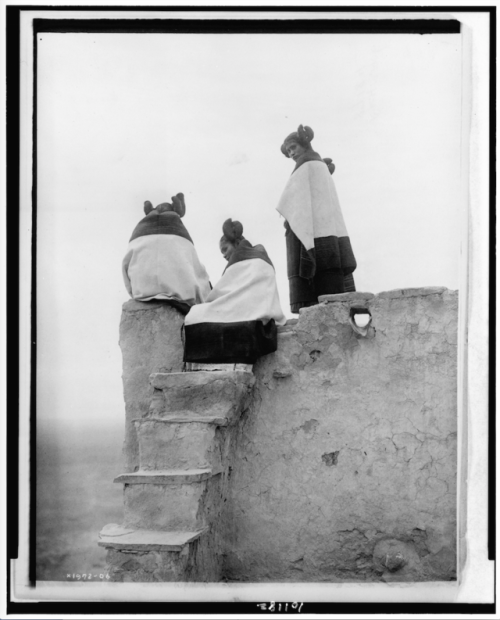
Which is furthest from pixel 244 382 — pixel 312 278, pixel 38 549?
pixel 38 549

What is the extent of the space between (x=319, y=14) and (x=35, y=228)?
1.95m

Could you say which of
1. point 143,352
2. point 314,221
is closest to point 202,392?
point 143,352

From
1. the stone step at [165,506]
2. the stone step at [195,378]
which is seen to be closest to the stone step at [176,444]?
the stone step at [165,506]

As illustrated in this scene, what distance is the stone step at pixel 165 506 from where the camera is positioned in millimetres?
4781

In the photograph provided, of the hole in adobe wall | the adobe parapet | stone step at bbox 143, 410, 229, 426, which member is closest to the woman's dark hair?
the adobe parapet

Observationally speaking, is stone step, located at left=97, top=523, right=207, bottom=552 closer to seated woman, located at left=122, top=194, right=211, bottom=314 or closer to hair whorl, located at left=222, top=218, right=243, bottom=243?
seated woman, located at left=122, top=194, right=211, bottom=314

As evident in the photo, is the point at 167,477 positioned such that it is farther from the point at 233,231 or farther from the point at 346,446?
the point at 233,231

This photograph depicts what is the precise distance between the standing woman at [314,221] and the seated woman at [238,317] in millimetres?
429

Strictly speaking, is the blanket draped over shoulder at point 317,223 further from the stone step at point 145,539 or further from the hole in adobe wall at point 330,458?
the stone step at point 145,539

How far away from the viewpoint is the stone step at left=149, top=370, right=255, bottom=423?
5195 mm

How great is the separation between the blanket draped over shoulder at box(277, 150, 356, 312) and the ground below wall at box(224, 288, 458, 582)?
0.58 metres

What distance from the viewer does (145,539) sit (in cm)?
464

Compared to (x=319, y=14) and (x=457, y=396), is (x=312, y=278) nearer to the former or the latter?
(x=457, y=396)

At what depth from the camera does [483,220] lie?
4879 mm
